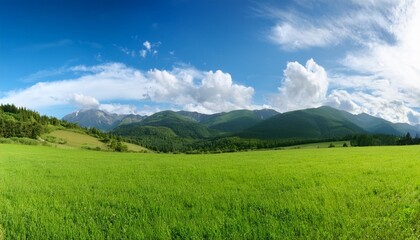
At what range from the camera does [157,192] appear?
58.5ft

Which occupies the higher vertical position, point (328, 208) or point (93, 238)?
point (328, 208)

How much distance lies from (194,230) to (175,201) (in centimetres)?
360

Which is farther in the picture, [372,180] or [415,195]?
[372,180]

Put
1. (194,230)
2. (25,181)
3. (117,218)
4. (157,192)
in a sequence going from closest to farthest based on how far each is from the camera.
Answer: (194,230)
(117,218)
(157,192)
(25,181)

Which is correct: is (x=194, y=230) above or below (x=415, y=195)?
below

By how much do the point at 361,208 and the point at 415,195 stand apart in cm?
442

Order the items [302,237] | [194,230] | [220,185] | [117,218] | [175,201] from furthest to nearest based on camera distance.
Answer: [220,185], [175,201], [117,218], [194,230], [302,237]

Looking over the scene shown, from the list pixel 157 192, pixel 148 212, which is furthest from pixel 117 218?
pixel 157 192

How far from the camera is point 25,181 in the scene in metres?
23.0

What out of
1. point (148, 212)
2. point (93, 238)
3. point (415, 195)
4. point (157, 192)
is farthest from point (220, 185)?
point (415, 195)

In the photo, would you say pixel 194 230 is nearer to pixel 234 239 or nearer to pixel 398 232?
pixel 234 239

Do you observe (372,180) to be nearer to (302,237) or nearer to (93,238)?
(302,237)

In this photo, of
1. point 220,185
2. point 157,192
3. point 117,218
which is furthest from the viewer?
point 220,185

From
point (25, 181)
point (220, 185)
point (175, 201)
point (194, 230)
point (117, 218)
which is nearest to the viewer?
point (194, 230)
